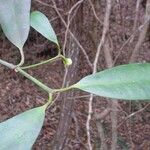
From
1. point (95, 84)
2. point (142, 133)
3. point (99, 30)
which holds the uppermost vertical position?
point (95, 84)

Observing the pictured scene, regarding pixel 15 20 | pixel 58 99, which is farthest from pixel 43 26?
pixel 58 99

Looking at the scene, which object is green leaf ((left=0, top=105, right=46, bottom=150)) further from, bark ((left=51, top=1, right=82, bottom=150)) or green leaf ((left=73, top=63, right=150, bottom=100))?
bark ((left=51, top=1, right=82, bottom=150))

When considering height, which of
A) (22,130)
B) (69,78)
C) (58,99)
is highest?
(22,130)

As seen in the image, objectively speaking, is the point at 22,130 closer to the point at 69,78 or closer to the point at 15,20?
the point at 15,20

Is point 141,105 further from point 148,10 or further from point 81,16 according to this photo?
point 148,10

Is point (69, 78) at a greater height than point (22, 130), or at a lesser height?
lesser

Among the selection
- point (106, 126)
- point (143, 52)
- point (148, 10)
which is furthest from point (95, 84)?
point (143, 52)

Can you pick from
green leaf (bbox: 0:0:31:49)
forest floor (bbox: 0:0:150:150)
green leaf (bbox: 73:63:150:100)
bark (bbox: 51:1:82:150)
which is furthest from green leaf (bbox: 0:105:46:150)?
forest floor (bbox: 0:0:150:150)
